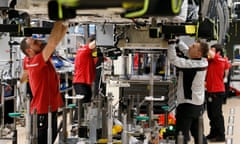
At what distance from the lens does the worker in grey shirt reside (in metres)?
4.42

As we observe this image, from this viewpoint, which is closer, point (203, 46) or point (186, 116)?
point (203, 46)

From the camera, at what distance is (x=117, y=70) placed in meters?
7.84

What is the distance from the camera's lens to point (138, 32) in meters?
3.84

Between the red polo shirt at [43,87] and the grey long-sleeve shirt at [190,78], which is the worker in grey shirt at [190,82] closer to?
the grey long-sleeve shirt at [190,78]

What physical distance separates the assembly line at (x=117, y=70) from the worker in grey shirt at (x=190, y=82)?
1 cm

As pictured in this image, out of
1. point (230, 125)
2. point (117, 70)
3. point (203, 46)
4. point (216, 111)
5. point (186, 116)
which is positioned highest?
point (203, 46)

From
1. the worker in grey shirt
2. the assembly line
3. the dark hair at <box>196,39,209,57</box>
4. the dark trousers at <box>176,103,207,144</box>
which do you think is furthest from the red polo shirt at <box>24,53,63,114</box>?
the dark hair at <box>196,39,209,57</box>

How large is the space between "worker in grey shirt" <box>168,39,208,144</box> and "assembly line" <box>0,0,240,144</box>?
0.5 inches

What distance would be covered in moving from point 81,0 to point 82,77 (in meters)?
5.22

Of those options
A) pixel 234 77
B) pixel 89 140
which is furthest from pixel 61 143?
pixel 234 77

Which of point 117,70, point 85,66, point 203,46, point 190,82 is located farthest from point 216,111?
point 117,70

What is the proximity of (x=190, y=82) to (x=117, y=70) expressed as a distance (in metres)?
3.41

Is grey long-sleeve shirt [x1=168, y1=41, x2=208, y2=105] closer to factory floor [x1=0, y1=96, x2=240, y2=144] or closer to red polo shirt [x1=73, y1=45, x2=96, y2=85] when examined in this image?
factory floor [x1=0, y1=96, x2=240, y2=144]

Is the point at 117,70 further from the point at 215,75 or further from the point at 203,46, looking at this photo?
the point at 203,46
